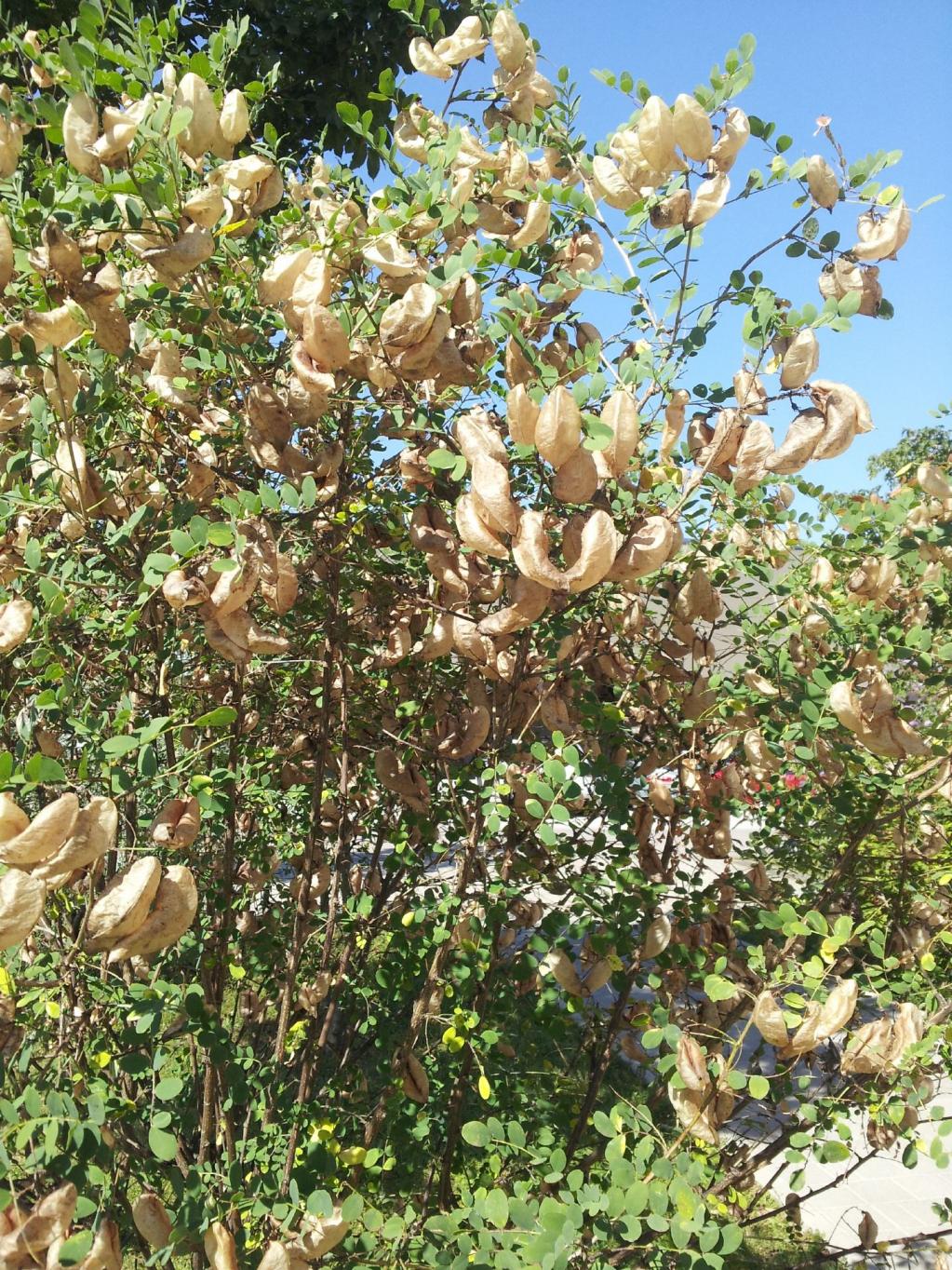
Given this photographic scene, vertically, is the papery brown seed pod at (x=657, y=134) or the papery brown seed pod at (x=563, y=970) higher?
the papery brown seed pod at (x=657, y=134)

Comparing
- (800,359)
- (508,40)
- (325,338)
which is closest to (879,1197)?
(800,359)

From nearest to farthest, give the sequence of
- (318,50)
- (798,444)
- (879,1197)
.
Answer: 1. (798,444)
2. (879,1197)
3. (318,50)

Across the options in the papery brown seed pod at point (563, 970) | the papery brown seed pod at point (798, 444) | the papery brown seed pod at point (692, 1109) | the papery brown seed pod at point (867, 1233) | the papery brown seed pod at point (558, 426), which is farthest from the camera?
the papery brown seed pod at point (867, 1233)

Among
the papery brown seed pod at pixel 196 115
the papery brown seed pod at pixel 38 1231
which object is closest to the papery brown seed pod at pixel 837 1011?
the papery brown seed pod at pixel 38 1231

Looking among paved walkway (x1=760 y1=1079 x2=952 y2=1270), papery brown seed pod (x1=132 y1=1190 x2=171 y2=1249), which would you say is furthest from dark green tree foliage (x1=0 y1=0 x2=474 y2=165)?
paved walkway (x1=760 y1=1079 x2=952 y2=1270)

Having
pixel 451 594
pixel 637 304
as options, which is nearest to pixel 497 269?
pixel 637 304

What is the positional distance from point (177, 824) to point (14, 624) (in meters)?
0.34

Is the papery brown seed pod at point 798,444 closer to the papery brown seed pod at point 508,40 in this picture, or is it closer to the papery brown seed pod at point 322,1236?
the papery brown seed pod at point 508,40

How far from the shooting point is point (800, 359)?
4.27 ft

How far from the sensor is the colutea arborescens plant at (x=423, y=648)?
45.8 inches

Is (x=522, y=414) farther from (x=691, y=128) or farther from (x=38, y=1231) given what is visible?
(x=38, y=1231)

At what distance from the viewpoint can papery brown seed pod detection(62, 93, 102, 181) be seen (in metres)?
Answer: 1.13

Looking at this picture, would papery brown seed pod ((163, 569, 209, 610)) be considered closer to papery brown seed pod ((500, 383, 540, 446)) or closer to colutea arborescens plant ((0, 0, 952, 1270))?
colutea arborescens plant ((0, 0, 952, 1270))

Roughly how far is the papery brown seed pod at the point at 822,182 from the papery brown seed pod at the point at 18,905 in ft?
4.72
